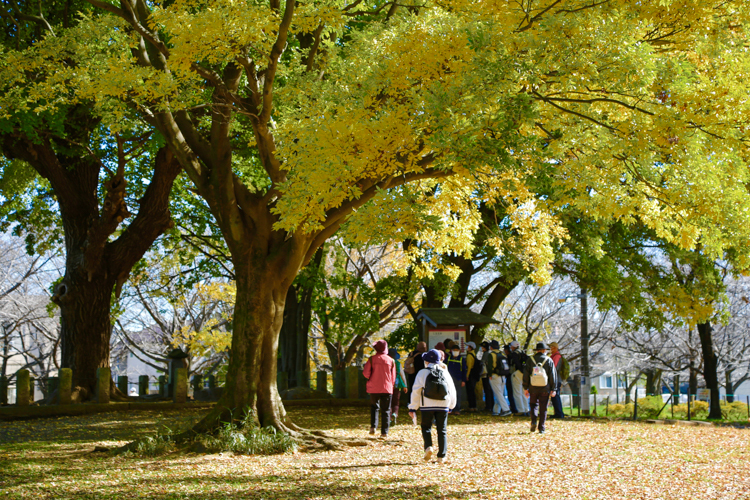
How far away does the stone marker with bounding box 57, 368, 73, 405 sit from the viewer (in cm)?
1677

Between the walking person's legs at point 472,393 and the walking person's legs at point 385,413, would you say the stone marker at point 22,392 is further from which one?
the walking person's legs at point 472,393

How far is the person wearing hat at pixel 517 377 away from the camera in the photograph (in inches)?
612

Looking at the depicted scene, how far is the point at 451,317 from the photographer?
56.0ft

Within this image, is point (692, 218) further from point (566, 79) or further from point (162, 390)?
point (162, 390)

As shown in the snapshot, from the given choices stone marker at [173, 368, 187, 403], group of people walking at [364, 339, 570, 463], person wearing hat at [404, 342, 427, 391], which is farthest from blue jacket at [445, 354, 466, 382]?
stone marker at [173, 368, 187, 403]

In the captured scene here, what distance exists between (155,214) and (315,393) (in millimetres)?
6792

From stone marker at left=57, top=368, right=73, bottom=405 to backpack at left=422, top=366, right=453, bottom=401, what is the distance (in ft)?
38.0

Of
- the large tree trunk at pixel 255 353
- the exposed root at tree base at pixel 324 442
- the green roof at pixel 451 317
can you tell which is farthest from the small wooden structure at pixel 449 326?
the large tree trunk at pixel 255 353

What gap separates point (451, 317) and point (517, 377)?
2.26 metres

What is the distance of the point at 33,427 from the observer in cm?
1440

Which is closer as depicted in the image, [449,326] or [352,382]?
[449,326]

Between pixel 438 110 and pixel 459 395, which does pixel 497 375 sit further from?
pixel 438 110

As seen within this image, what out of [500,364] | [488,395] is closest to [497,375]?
[500,364]

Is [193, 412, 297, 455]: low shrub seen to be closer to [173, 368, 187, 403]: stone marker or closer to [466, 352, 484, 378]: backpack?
[466, 352, 484, 378]: backpack
